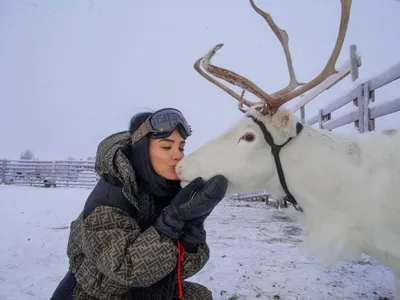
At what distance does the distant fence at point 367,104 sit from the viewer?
9.87 ft

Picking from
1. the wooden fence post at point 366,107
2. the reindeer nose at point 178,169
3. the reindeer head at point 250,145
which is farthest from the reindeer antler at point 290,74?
the wooden fence post at point 366,107

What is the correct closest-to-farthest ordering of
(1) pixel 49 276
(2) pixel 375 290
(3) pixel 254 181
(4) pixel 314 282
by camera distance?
(3) pixel 254 181 → (2) pixel 375 290 → (4) pixel 314 282 → (1) pixel 49 276

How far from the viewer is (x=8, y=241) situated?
4570 mm

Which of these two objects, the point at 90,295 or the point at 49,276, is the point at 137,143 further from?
the point at 49,276

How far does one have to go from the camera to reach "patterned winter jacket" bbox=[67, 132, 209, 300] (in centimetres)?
160

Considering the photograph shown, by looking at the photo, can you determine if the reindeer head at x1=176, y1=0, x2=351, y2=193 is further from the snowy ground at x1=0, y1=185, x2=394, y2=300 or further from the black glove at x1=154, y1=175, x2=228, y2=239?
the snowy ground at x1=0, y1=185, x2=394, y2=300

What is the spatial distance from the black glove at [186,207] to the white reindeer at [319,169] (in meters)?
0.19

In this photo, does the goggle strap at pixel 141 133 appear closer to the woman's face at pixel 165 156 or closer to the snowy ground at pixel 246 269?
the woman's face at pixel 165 156

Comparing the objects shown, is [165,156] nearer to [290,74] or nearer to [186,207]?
[186,207]

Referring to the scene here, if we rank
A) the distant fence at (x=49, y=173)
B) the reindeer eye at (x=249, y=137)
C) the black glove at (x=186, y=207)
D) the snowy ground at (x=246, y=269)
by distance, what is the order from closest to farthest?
1. the black glove at (x=186, y=207)
2. the reindeer eye at (x=249, y=137)
3. the snowy ground at (x=246, y=269)
4. the distant fence at (x=49, y=173)

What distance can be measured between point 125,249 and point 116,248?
2.1 inches

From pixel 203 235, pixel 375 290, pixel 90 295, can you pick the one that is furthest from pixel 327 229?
pixel 90 295

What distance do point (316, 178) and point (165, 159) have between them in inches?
38.2

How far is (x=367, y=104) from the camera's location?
3465 millimetres
